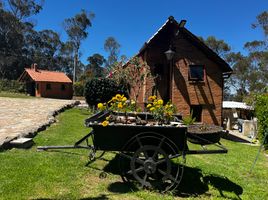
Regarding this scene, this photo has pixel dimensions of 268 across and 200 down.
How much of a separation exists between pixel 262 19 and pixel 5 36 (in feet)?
157

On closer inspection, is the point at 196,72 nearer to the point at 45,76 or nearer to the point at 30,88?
the point at 45,76

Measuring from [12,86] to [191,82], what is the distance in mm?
35733

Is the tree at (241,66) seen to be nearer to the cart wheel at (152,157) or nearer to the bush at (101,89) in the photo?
the bush at (101,89)

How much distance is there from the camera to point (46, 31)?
6638cm

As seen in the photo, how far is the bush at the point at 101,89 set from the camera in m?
19.4

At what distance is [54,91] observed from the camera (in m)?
Answer: 43.1

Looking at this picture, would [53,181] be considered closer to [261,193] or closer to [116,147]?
[116,147]

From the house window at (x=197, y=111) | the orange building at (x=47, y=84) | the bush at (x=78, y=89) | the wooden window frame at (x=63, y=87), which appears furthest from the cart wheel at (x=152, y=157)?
the wooden window frame at (x=63, y=87)

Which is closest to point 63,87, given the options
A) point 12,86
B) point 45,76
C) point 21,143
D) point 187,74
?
point 45,76

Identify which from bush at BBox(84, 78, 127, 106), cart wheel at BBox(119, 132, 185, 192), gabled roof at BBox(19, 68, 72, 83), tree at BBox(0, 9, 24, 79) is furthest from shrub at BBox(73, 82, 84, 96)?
cart wheel at BBox(119, 132, 185, 192)

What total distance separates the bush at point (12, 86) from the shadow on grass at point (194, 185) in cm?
4199

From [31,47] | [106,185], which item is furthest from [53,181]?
[31,47]

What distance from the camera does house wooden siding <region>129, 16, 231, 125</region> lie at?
694 inches

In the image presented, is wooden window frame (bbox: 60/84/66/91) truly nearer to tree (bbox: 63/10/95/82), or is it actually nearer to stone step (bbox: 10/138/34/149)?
tree (bbox: 63/10/95/82)
